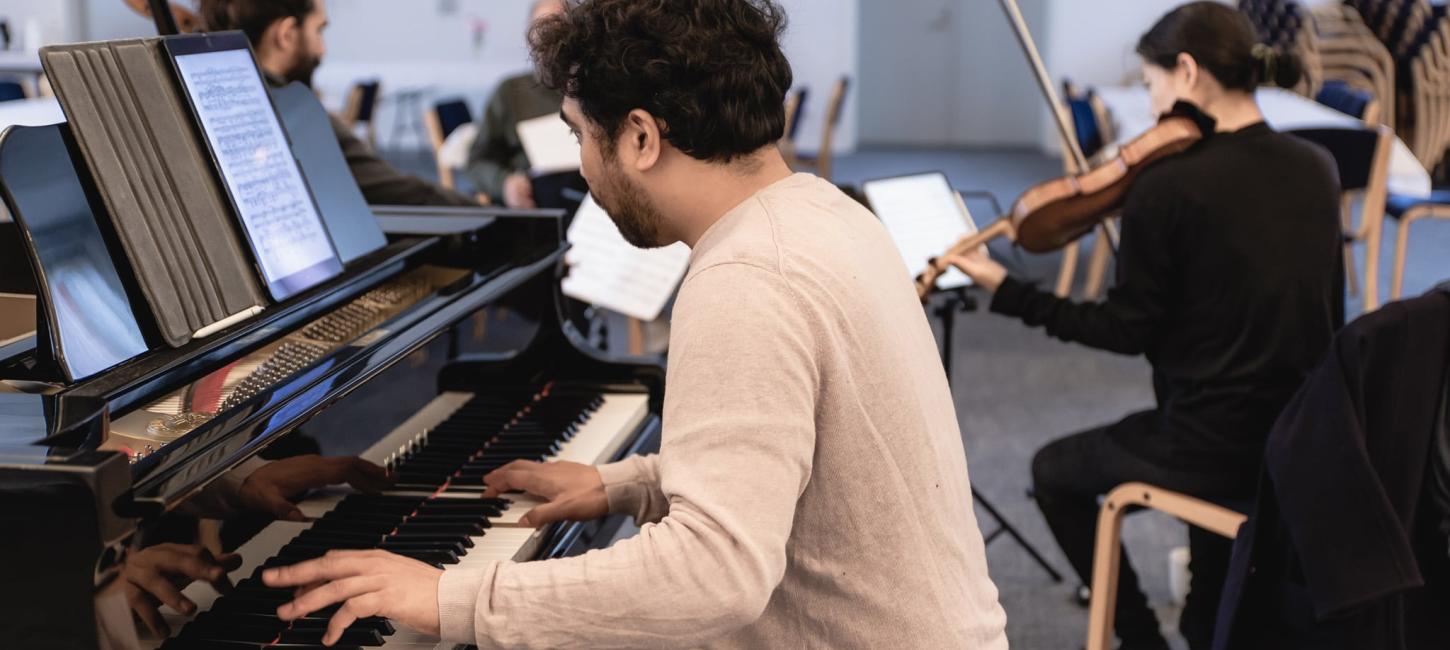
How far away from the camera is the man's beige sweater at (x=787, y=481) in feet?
3.37

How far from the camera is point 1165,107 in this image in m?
2.39

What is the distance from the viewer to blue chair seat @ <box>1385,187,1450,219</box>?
16.1 ft

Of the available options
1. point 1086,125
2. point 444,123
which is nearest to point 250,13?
point 444,123

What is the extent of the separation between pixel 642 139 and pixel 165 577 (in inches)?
22.3

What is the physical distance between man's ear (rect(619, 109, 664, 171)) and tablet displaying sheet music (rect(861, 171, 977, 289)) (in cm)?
155

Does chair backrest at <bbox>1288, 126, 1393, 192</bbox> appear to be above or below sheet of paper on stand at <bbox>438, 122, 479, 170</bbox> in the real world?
below

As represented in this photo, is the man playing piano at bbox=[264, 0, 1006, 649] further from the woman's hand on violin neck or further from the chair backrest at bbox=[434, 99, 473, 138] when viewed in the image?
the chair backrest at bbox=[434, 99, 473, 138]

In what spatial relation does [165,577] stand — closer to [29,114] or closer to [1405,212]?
[29,114]

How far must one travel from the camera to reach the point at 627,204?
1200 mm

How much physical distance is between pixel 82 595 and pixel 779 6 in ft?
2.60

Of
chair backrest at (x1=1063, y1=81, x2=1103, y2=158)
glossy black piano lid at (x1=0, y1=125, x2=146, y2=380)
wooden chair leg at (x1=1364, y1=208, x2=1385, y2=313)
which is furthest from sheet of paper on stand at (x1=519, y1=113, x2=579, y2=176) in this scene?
chair backrest at (x1=1063, y1=81, x2=1103, y2=158)

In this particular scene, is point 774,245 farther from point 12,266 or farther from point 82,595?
point 12,266

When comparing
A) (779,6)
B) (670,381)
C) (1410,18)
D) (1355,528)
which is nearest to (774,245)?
(670,381)

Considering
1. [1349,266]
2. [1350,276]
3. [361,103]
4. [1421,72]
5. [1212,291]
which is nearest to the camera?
[1212,291]
